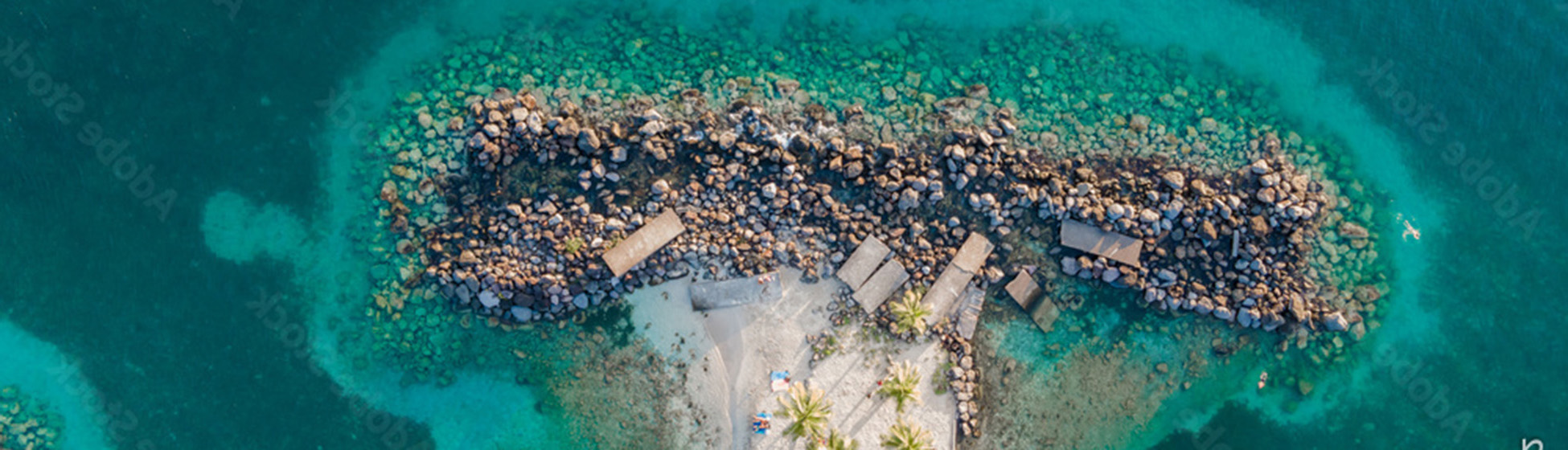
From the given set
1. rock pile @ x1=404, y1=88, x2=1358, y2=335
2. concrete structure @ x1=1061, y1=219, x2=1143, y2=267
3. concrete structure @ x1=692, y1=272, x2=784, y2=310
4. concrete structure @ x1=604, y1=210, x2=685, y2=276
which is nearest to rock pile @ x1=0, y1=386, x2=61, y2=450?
rock pile @ x1=404, y1=88, x2=1358, y2=335

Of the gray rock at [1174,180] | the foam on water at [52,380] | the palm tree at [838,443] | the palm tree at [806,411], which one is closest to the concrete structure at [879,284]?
the palm tree at [806,411]

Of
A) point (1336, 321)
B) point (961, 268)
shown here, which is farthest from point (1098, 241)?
point (1336, 321)

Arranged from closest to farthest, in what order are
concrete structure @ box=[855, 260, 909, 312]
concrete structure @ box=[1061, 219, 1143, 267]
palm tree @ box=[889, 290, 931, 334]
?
palm tree @ box=[889, 290, 931, 334] → concrete structure @ box=[855, 260, 909, 312] → concrete structure @ box=[1061, 219, 1143, 267]

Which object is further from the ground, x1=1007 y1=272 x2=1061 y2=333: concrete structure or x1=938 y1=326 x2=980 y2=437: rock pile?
x1=1007 y1=272 x2=1061 y2=333: concrete structure

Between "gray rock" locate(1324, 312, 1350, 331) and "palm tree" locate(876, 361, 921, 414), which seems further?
"gray rock" locate(1324, 312, 1350, 331)

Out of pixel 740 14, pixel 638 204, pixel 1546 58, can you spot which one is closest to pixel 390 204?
pixel 638 204

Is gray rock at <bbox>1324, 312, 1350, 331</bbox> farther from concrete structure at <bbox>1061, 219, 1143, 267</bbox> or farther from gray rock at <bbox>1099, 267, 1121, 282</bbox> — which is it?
gray rock at <bbox>1099, 267, 1121, 282</bbox>

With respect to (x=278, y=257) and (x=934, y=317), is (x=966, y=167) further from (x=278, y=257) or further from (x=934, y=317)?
(x=278, y=257)
